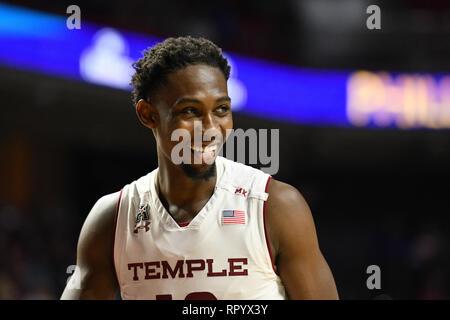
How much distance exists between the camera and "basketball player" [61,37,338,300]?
2.58m

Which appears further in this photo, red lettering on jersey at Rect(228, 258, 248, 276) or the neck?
the neck

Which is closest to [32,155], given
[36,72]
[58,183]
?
[58,183]

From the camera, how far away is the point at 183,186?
2.79 meters

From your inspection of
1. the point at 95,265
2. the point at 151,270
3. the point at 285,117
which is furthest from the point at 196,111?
the point at 285,117

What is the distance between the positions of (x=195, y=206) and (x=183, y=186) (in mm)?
97

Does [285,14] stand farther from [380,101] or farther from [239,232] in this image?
[239,232]

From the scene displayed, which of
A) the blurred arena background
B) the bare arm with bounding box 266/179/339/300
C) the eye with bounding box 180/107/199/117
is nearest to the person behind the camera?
the bare arm with bounding box 266/179/339/300

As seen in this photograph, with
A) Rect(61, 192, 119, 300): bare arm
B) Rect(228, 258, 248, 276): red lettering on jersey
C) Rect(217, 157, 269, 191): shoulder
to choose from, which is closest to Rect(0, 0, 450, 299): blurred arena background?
Rect(61, 192, 119, 300): bare arm

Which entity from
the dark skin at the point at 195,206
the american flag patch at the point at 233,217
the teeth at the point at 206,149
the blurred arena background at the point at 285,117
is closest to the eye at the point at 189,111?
the dark skin at the point at 195,206

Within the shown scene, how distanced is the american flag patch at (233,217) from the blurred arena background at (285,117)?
554 centimetres

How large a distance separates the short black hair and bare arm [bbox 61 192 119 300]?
58 centimetres

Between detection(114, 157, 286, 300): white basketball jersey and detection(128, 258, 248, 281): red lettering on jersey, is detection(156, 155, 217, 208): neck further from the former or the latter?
detection(128, 258, 248, 281): red lettering on jersey

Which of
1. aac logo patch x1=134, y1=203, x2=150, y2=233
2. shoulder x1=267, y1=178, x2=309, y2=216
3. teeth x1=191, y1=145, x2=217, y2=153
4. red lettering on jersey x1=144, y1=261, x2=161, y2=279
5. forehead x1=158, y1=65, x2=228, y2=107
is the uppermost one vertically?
forehead x1=158, y1=65, x2=228, y2=107
